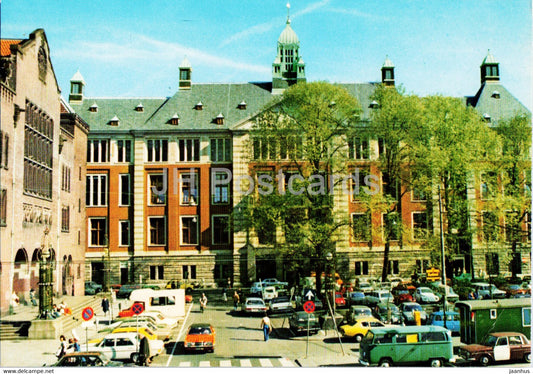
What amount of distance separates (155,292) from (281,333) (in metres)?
10.4

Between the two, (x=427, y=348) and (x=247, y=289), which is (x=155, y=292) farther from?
(x=427, y=348)

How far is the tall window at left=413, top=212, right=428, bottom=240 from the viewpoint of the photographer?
Result: 40.2m

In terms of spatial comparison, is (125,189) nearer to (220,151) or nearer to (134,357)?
(220,151)

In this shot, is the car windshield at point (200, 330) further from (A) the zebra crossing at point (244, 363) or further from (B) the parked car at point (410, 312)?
(B) the parked car at point (410, 312)

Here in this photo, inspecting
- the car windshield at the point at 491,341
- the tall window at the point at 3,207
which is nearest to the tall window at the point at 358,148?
the car windshield at the point at 491,341

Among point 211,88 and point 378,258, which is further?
point 211,88

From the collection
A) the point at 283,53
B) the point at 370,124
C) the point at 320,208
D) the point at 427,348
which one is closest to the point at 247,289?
the point at 320,208

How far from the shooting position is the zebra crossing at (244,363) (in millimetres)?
24625

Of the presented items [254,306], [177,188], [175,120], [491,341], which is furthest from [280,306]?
[175,120]

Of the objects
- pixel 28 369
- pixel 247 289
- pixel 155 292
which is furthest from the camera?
pixel 247 289

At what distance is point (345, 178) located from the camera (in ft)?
131

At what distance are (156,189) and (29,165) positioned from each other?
22779 millimetres

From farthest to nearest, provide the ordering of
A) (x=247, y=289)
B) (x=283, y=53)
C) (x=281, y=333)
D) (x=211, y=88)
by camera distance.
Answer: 1. (x=211, y=88)
2. (x=283, y=53)
3. (x=247, y=289)
4. (x=281, y=333)

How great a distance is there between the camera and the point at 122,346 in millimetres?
25625
